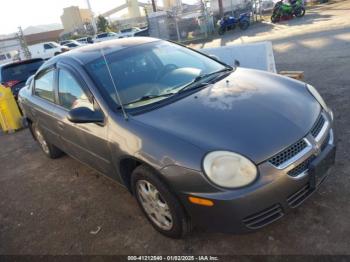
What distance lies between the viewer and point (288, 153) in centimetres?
239

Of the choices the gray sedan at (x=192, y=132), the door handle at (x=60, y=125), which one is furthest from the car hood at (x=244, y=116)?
the door handle at (x=60, y=125)

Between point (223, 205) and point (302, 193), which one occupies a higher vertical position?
point (223, 205)

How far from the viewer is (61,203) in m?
3.96

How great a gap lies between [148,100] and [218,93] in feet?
2.11

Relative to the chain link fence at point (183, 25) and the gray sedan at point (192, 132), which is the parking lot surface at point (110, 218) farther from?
the chain link fence at point (183, 25)

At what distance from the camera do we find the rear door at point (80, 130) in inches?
125

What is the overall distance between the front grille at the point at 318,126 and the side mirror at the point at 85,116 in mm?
1797

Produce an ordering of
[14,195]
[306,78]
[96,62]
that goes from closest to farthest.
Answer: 1. [96,62]
2. [14,195]
3. [306,78]

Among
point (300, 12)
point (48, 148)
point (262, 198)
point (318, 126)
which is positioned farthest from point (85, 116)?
point (300, 12)

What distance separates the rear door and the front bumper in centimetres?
111

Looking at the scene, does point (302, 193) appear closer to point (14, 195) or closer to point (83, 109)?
point (83, 109)

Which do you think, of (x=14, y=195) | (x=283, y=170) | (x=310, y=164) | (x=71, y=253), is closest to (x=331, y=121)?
(x=310, y=164)

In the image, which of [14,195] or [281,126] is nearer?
[281,126]

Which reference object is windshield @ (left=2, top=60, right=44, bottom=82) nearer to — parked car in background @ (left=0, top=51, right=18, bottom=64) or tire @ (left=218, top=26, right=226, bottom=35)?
tire @ (left=218, top=26, right=226, bottom=35)
